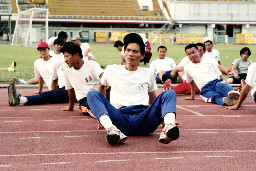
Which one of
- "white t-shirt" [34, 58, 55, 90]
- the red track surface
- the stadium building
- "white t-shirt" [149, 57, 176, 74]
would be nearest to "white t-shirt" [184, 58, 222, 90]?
the red track surface

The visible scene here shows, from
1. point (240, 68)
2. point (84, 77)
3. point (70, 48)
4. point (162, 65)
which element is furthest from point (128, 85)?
point (240, 68)

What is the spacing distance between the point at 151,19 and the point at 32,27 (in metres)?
25.8

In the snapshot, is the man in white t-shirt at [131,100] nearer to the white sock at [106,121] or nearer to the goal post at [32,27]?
the white sock at [106,121]

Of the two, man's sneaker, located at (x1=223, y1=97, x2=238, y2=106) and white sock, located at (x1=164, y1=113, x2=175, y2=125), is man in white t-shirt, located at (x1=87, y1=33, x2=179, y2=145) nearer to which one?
white sock, located at (x1=164, y1=113, x2=175, y2=125)

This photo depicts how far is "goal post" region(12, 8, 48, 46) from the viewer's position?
110ft

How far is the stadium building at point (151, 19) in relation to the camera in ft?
176

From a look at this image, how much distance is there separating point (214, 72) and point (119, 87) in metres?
4.63

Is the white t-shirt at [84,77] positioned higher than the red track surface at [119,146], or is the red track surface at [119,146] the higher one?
the white t-shirt at [84,77]

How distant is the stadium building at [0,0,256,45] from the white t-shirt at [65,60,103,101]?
144 ft

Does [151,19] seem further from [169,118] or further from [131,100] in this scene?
[169,118]

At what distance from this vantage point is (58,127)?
6.07 m

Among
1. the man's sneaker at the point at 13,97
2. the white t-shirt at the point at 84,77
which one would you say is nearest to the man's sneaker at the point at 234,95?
the white t-shirt at the point at 84,77

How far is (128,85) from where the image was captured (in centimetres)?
523

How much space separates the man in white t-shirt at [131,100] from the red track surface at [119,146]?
199 millimetres
